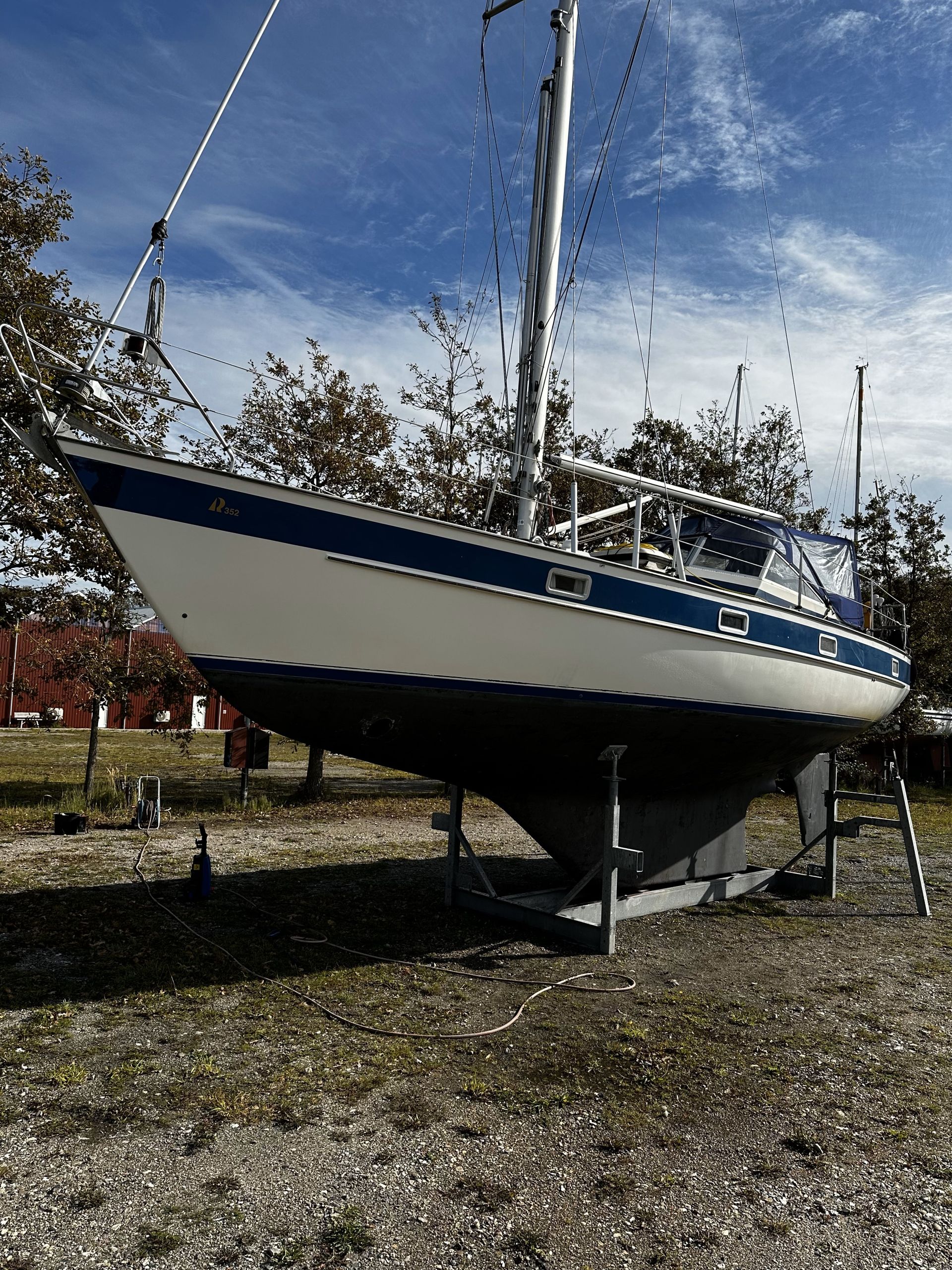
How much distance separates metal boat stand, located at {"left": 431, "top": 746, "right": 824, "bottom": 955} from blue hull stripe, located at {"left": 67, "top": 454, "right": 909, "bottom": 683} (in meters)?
1.20

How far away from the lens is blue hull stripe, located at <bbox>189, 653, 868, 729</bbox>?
4.86 metres

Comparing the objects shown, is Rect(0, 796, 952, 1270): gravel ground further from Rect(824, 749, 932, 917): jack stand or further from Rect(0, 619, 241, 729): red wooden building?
Rect(0, 619, 241, 729): red wooden building

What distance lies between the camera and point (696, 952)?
20.3 feet

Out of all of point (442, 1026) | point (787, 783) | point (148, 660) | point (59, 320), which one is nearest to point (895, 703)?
point (787, 783)

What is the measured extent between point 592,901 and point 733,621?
2714 millimetres

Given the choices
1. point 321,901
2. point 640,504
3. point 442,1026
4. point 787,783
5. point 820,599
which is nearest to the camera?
point 442,1026

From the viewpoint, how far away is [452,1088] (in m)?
3.86

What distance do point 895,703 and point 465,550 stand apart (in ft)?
22.1

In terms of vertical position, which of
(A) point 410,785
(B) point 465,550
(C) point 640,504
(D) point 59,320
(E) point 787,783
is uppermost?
(D) point 59,320

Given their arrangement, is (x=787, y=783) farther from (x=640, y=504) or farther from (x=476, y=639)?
(x=476, y=639)

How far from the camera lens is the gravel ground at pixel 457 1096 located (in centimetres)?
279

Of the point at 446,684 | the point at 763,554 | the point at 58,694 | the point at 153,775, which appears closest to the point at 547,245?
the point at 763,554

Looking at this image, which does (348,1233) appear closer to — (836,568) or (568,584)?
(568,584)

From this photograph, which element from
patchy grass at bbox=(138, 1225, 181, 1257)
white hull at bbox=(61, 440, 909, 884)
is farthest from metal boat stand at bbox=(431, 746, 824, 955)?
patchy grass at bbox=(138, 1225, 181, 1257)
